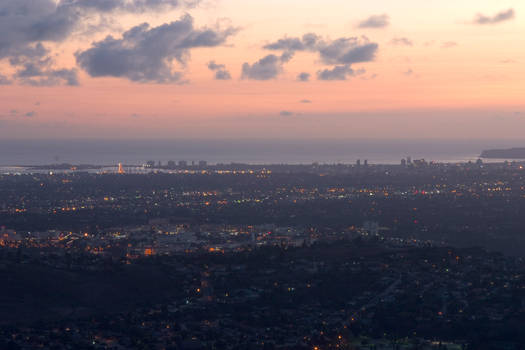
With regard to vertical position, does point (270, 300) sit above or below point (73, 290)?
below

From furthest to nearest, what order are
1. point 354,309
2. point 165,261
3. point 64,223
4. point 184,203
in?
point 184,203
point 64,223
point 165,261
point 354,309

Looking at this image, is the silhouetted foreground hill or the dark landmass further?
the silhouetted foreground hill

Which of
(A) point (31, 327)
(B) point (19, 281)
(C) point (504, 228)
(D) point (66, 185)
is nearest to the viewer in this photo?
(A) point (31, 327)

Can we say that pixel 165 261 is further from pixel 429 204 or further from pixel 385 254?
pixel 429 204

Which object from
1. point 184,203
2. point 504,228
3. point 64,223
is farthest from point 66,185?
point 504,228

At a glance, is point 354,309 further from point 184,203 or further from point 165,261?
point 184,203

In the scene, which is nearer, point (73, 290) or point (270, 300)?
point (270, 300)

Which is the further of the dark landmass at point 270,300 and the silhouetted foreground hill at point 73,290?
the silhouetted foreground hill at point 73,290

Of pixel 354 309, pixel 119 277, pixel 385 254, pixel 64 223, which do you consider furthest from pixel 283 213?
pixel 354 309

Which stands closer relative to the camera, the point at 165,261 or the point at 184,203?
the point at 165,261
